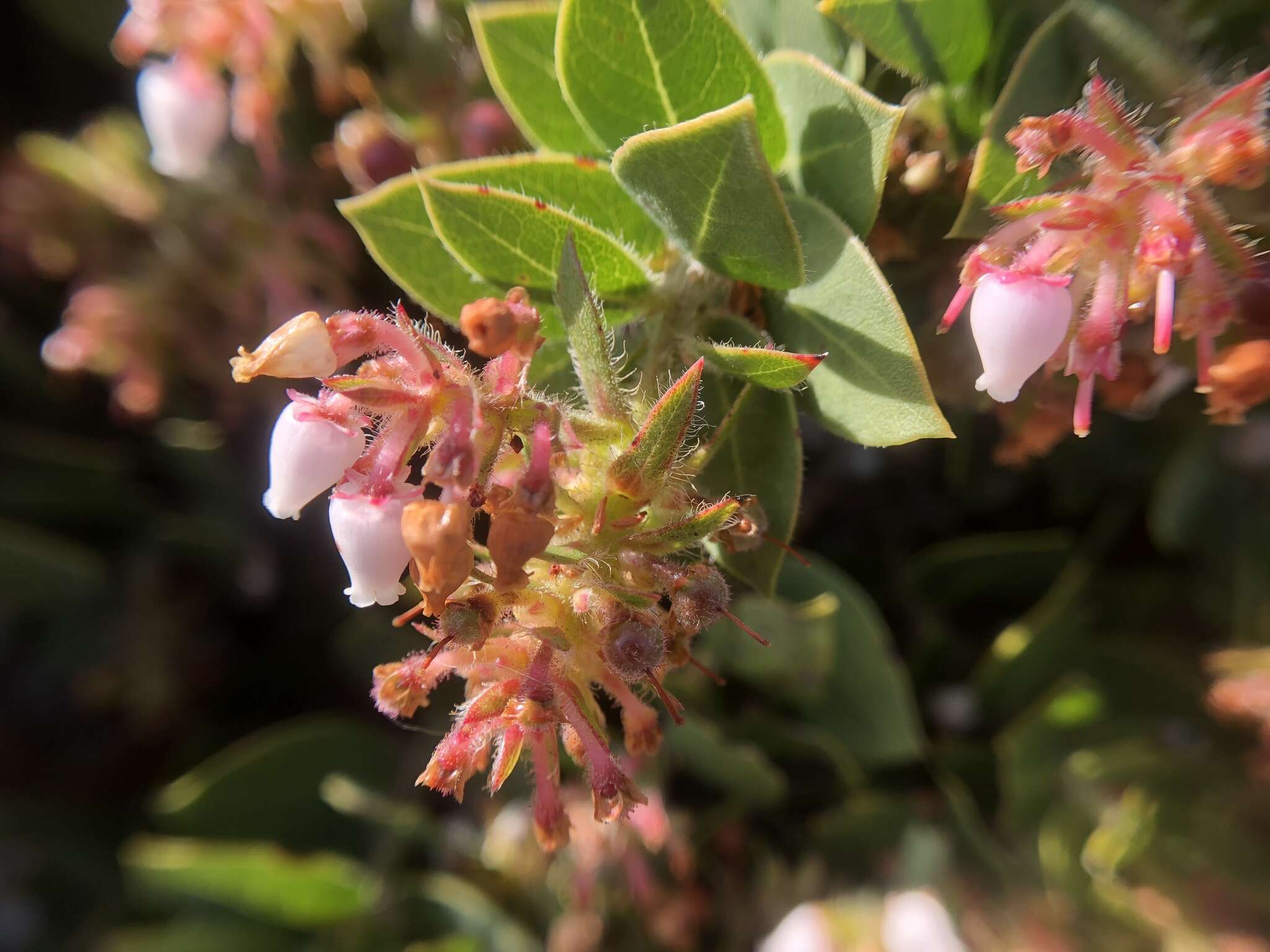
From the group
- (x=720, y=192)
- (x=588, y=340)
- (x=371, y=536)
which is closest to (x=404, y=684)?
(x=371, y=536)

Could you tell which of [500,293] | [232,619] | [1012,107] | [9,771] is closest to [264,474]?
[232,619]

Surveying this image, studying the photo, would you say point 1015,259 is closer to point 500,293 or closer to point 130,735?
point 500,293

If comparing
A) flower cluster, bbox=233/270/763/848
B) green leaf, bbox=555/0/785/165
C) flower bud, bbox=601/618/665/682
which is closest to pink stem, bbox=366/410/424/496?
flower cluster, bbox=233/270/763/848

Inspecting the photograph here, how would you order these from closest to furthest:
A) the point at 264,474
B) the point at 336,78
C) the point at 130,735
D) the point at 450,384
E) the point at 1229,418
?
the point at 450,384
the point at 1229,418
the point at 336,78
the point at 264,474
the point at 130,735

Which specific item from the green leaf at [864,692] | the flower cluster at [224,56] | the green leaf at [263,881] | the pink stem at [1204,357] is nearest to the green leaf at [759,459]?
the pink stem at [1204,357]

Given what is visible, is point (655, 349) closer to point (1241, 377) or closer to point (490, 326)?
point (490, 326)

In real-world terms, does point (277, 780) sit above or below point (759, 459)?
below

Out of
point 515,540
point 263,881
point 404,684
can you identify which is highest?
point 515,540
